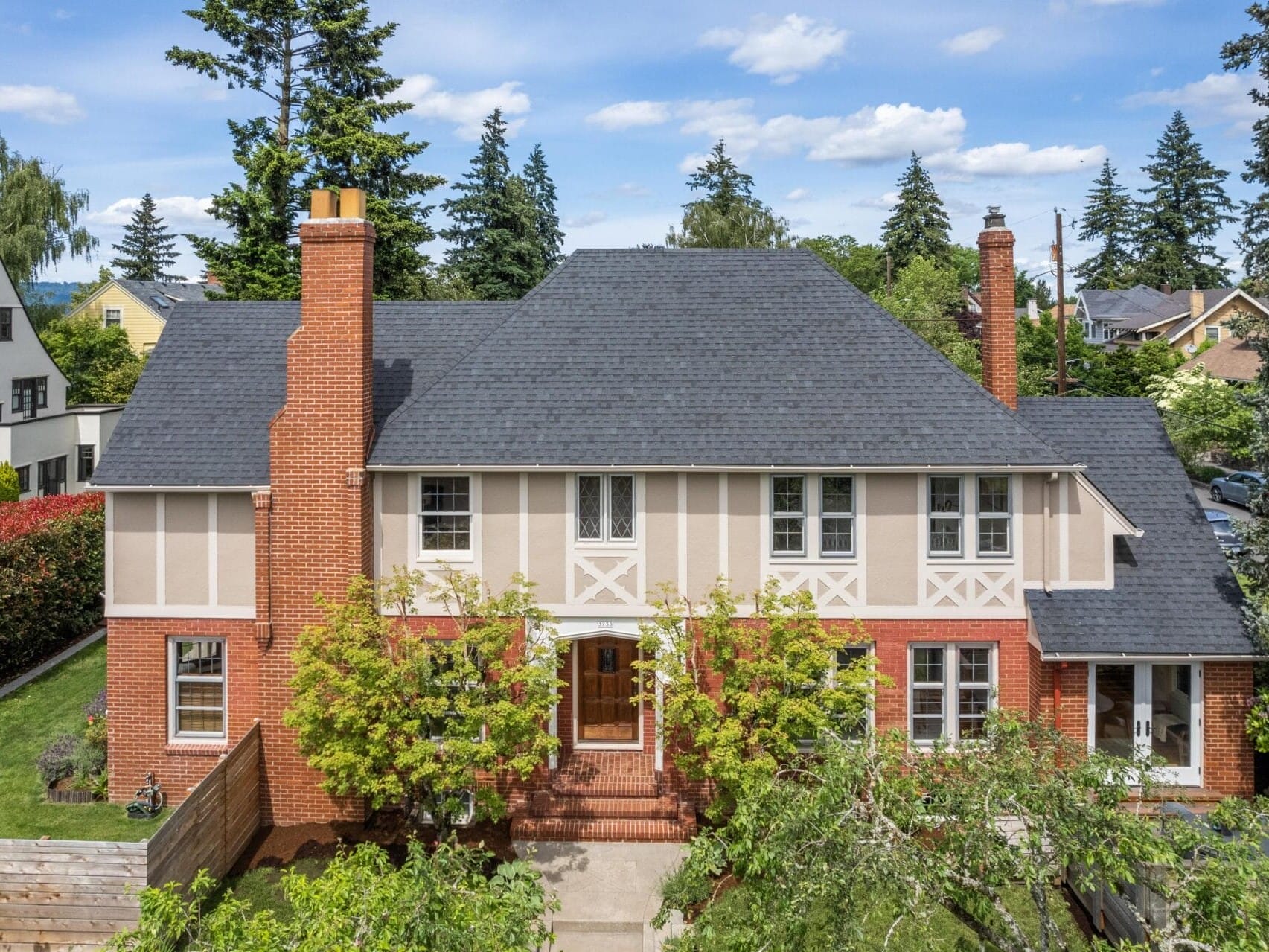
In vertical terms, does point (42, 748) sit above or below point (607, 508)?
below

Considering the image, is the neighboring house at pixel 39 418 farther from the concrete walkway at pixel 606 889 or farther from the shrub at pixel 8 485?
the concrete walkway at pixel 606 889

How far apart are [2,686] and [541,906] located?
62.1ft

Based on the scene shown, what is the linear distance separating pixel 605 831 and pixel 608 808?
1.34 feet

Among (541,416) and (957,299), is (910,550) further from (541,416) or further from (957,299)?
(957,299)

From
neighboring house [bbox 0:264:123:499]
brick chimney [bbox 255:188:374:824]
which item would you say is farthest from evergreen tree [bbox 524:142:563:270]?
brick chimney [bbox 255:188:374:824]

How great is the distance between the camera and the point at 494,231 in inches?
2136

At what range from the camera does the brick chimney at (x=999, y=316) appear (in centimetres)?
1878

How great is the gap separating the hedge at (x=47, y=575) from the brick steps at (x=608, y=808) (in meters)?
12.0

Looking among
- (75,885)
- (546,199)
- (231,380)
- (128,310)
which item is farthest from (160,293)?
(75,885)

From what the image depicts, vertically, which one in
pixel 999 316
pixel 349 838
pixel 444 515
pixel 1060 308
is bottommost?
pixel 349 838

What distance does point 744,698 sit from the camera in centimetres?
1470

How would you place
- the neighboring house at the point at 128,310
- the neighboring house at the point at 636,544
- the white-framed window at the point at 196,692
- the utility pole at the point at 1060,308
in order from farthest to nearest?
the neighboring house at the point at 128,310, the utility pole at the point at 1060,308, the white-framed window at the point at 196,692, the neighboring house at the point at 636,544

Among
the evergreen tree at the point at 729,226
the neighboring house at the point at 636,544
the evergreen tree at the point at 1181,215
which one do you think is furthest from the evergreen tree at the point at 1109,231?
the neighboring house at the point at 636,544

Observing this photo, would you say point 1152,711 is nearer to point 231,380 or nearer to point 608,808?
point 608,808
